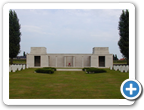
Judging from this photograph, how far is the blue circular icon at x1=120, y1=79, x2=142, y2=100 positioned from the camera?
3.47m

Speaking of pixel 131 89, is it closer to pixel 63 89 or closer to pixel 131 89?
pixel 131 89

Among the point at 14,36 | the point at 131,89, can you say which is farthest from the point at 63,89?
the point at 14,36

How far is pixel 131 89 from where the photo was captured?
354 centimetres

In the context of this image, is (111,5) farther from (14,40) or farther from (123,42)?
(14,40)

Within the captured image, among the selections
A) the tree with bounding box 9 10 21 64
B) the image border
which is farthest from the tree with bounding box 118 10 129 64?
the image border

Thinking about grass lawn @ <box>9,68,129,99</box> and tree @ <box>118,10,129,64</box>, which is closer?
grass lawn @ <box>9,68,129,99</box>

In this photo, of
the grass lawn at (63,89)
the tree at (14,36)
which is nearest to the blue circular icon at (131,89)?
the grass lawn at (63,89)

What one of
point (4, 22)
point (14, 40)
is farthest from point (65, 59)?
point (4, 22)

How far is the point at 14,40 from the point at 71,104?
24.6m

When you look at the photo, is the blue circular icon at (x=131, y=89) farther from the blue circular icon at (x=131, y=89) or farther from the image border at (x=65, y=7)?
the image border at (x=65, y=7)

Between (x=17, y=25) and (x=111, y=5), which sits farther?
(x=17, y=25)

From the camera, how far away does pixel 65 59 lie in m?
28.3

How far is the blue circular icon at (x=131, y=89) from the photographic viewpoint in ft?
11.4

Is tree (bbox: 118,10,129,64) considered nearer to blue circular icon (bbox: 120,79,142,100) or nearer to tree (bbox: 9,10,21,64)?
tree (bbox: 9,10,21,64)
